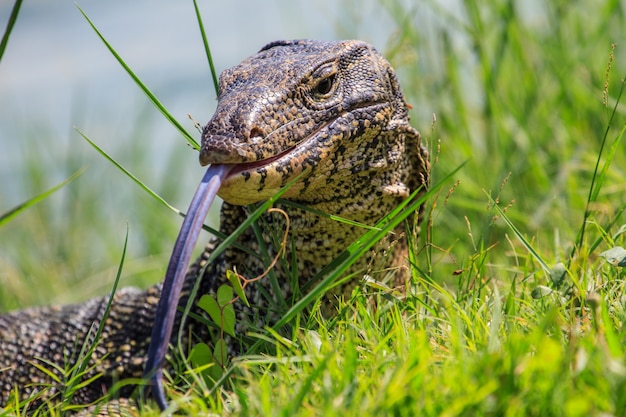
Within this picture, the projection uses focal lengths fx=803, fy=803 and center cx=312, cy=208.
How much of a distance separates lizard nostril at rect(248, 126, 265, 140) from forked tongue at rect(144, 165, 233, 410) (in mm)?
235

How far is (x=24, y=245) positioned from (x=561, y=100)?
4866 millimetres

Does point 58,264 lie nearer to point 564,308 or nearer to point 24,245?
point 24,245

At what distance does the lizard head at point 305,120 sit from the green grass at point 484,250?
29 centimetres

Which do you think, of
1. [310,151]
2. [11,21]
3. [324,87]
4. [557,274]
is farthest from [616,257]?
[11,21]

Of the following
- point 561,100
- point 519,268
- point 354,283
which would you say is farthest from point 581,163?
point 354,283

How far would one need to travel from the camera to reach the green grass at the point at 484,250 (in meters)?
2.02

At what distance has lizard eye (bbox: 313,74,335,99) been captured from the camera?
3.12 m

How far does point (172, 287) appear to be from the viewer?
7.90 ft

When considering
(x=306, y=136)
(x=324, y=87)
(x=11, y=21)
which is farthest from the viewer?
(x=324, y=87)

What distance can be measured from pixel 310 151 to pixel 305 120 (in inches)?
5.3

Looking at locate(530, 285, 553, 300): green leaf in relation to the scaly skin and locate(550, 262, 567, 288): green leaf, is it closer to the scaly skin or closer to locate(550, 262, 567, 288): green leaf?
locate(550, 262, 567, 288): green leaf

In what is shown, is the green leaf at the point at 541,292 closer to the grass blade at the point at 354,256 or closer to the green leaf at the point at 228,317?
the grass blade at the point at 354,256

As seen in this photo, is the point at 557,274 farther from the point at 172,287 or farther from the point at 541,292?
the point at 172,287

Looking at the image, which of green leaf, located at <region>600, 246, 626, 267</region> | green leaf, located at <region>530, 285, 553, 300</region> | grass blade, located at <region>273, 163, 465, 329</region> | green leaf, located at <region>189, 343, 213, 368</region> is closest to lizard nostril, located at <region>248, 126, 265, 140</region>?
grass blade, located at <region>273, 163, 465, 329</region>
